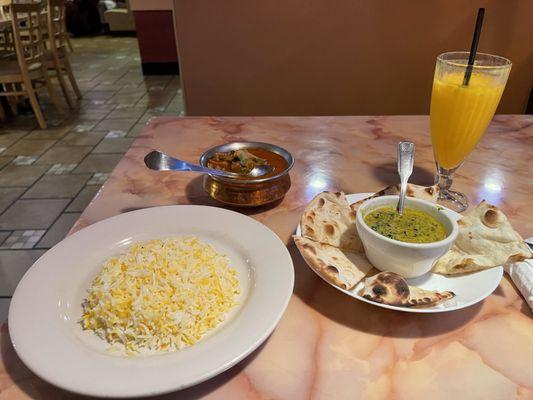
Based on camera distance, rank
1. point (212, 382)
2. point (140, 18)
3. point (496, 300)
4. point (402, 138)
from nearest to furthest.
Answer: point (212, 382) < point (496, 300) < point (402, 138) < point (140, 18)

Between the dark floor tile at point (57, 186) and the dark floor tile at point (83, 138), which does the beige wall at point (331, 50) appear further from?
the dark floor tile at point (83, 138)

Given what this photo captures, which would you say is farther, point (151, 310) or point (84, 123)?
point (84, 123)

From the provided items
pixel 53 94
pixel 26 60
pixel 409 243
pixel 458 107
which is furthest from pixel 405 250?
pixel 53 94

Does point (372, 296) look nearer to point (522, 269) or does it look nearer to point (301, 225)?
point (301, 225)

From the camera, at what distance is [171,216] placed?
3.07 ft

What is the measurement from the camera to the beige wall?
2.17m

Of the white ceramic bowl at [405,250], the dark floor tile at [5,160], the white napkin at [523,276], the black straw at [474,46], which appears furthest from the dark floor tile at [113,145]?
the white napkin at [523,276]

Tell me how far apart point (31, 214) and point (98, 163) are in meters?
0.87

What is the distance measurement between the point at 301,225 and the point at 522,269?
0.43 metres

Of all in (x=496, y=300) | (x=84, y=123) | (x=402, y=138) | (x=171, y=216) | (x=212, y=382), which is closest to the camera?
(x=212, y=382)

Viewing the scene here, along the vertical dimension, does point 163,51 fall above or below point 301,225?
below

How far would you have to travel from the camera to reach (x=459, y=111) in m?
1.05

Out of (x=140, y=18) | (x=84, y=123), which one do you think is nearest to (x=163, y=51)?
(x=140, y=18)

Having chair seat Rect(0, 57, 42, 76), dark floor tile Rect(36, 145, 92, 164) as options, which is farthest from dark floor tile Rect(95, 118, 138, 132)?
chair seat Rect(0, 57, 42, 76)
